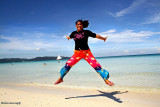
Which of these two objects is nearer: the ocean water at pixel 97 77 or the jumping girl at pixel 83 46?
the jumping girl at pixel 83 46

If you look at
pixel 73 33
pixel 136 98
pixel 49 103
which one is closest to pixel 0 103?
pixel 49 103

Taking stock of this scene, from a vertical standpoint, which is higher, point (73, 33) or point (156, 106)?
point (73, 33)

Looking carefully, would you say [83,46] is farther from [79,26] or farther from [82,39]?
[79,26]

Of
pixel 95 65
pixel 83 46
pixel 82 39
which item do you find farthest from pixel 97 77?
pixel 82 39

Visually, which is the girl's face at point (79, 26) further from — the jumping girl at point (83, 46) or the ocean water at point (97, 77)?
the ocean water at point (97, 77)

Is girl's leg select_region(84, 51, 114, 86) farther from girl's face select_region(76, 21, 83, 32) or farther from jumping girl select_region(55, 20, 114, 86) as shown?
girl's face select_region(76, 21, 83, 32)

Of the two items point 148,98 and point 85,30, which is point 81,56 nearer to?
point 85,30

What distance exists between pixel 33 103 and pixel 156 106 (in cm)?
336

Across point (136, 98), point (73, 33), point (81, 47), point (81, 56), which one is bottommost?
point (136, 98)

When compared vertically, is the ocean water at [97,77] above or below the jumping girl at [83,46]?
below

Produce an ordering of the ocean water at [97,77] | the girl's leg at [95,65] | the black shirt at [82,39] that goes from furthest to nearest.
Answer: the ocean water at [97,77] < the black shirt at [82,39] < the girl's leg at [95,65]

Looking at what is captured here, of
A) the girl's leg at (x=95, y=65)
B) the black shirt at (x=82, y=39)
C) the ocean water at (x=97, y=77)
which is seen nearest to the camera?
the girl's leg at (x=95, y=65)

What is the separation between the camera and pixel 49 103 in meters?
3.79

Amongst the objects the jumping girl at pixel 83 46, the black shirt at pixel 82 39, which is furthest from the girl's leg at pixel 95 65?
the black shirt at pixel 82 39
